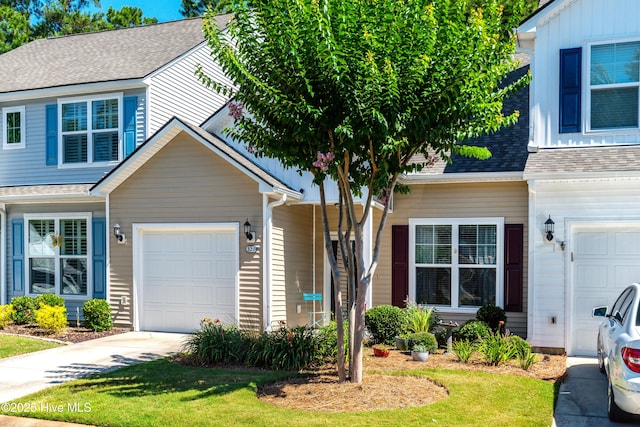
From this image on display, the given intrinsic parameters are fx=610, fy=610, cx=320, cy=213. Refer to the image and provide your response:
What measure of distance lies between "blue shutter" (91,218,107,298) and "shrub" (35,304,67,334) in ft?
5.25

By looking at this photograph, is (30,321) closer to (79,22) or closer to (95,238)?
(95,238)

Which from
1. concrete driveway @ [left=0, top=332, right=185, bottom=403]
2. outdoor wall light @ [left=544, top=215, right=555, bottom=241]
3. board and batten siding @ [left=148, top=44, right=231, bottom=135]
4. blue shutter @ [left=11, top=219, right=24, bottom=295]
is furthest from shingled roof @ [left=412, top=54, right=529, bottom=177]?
blue shutter @ [left=11, top=219, right=24, bottom=295]

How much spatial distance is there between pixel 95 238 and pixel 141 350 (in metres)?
4.57

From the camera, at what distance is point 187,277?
13203 millimetres

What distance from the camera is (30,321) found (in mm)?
14172

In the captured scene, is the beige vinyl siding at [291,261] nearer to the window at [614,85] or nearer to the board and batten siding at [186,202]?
the board and batten siding at [186,202]

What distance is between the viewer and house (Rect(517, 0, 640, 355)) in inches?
428

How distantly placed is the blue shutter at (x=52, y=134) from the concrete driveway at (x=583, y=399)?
12981 mm

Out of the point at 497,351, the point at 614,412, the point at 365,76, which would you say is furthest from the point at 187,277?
the point at 614,412

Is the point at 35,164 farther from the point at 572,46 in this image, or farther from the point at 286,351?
the point at 572,46

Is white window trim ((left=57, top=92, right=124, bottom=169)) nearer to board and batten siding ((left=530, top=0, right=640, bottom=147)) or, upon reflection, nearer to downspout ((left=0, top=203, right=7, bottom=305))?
downspout ((left=0, top=203, right=7, bottom=305))

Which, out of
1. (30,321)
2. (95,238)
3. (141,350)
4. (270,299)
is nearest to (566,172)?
(270,299)

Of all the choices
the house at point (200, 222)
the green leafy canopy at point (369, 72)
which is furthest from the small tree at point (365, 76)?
the house at point (200, 222)

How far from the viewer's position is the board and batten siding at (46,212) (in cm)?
1477
